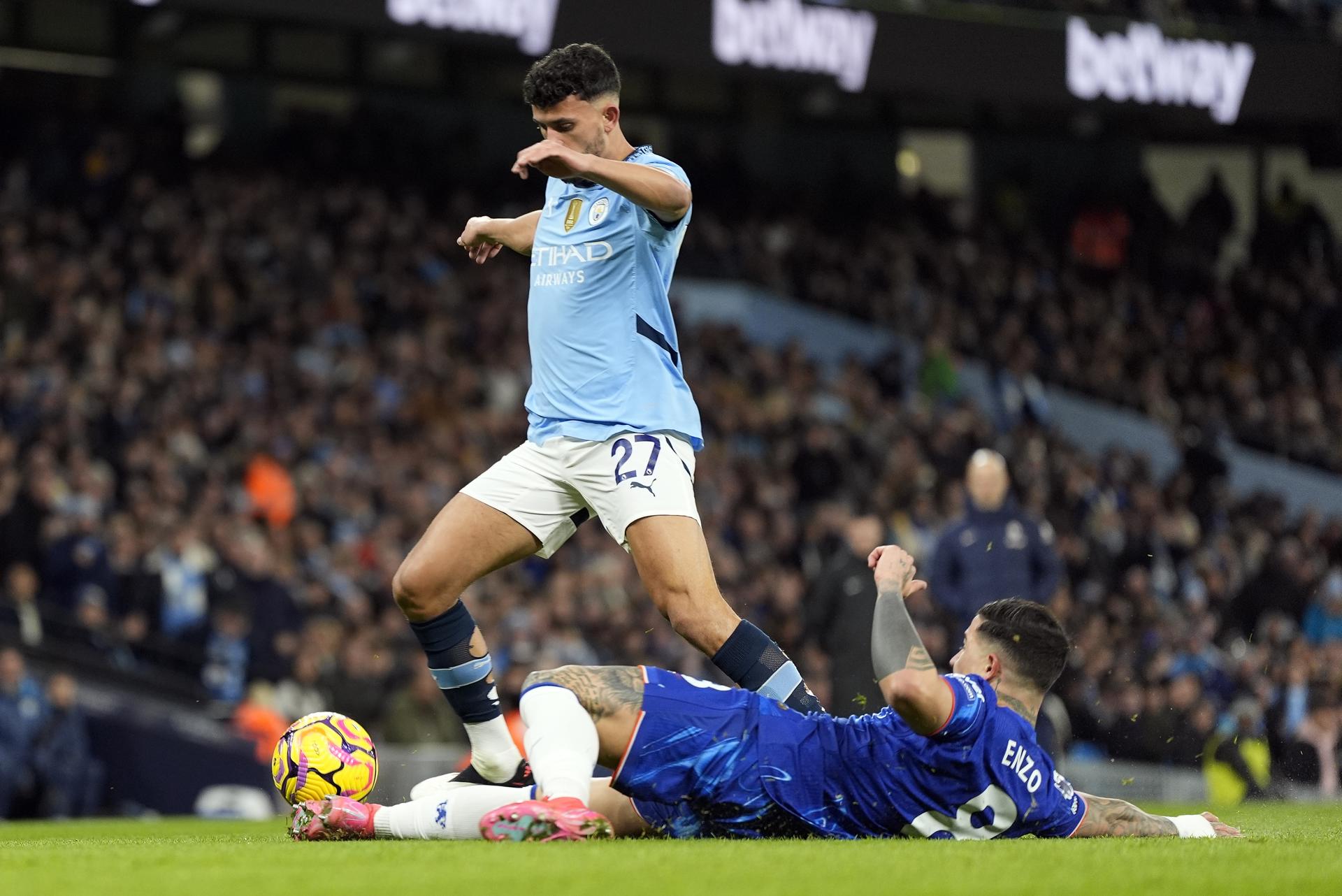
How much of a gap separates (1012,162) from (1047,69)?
21.5 ft

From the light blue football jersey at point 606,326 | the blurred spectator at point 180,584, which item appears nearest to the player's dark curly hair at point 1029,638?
the light blue football jersey at point 606,326

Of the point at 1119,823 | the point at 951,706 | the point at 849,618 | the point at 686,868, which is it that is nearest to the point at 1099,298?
the point at 849,618

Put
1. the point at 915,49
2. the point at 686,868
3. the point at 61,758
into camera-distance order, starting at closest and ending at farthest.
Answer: the point at 686,868 → the point at 61,758 → the point at 915,49

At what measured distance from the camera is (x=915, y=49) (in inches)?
742

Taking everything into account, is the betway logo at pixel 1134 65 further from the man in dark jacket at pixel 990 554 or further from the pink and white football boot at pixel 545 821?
the pink and white football boot at pixel 545 821

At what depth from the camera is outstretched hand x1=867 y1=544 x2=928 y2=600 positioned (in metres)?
5.08

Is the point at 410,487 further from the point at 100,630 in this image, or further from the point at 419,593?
the point at 419,593

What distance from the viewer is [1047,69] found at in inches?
774

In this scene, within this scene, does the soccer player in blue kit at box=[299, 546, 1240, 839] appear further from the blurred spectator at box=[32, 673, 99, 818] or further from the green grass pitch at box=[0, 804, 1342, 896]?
the blurred spectator at box=[32, 673, 99, 818]

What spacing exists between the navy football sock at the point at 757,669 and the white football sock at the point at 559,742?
0.70m

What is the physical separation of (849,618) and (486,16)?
7552 mm

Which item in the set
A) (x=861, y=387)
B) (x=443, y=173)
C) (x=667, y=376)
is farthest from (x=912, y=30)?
(x=667, y=376)

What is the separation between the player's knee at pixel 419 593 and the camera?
570cm

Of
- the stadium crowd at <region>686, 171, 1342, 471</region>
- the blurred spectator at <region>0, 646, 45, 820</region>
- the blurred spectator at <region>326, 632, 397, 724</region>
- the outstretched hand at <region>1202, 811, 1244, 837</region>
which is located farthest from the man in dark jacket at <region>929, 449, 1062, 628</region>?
the stadium crowd at <region>686, 171, 1342, 471</region>
